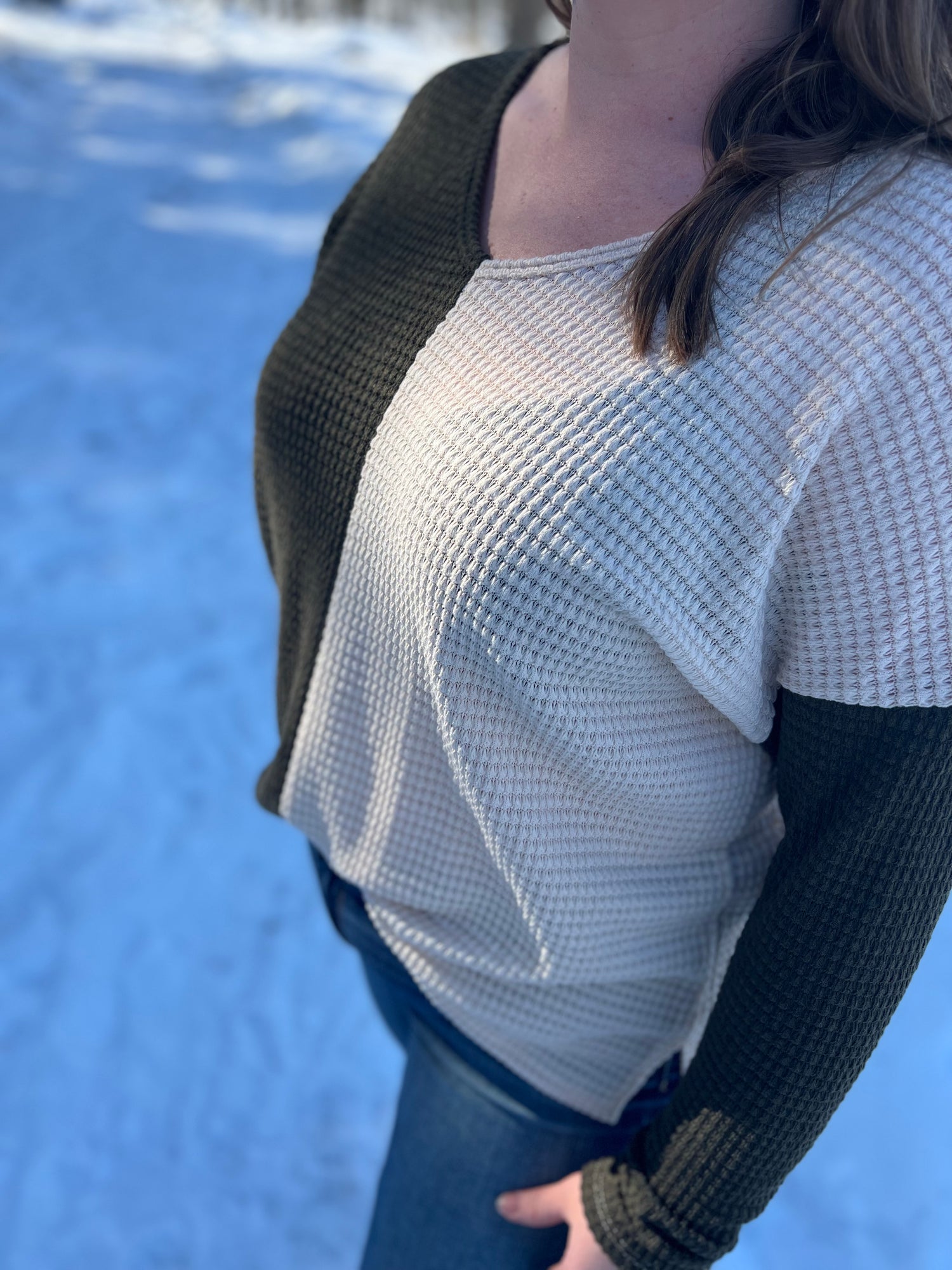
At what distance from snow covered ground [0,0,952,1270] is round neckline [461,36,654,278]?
4.41 feet

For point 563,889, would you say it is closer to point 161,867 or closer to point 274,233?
point 161,867

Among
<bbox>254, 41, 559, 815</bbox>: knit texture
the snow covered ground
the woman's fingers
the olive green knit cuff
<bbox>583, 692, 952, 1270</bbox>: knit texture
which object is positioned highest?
<bbox>254, 41, 559, 815</bbox>: knit texture

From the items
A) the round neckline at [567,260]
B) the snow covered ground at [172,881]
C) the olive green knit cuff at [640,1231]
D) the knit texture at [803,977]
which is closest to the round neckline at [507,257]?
the round neckline at [567,260]

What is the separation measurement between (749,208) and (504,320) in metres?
0.18

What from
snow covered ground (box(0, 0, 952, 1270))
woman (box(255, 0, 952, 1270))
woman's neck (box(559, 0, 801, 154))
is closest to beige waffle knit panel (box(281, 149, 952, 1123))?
woman (box(255, 0, 952, 1270))

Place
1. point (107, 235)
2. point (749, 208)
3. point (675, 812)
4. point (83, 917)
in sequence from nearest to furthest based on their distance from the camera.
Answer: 1. point (749, 208)
2. point (675, 812)
3. point (83, 917)
4. point (107, 235)

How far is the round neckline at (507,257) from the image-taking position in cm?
73

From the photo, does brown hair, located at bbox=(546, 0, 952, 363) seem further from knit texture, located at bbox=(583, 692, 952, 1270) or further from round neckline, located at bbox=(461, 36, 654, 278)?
knit texture, located at bbox=(583, 692, 952, 1270)

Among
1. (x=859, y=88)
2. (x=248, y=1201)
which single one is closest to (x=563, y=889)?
(x=859, y=88)

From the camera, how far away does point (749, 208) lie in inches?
25.8

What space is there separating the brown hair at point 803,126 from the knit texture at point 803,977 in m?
0.26

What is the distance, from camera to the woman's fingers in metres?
0.90

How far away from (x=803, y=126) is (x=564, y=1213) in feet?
2.68

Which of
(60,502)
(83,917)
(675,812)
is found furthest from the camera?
(60,502)
